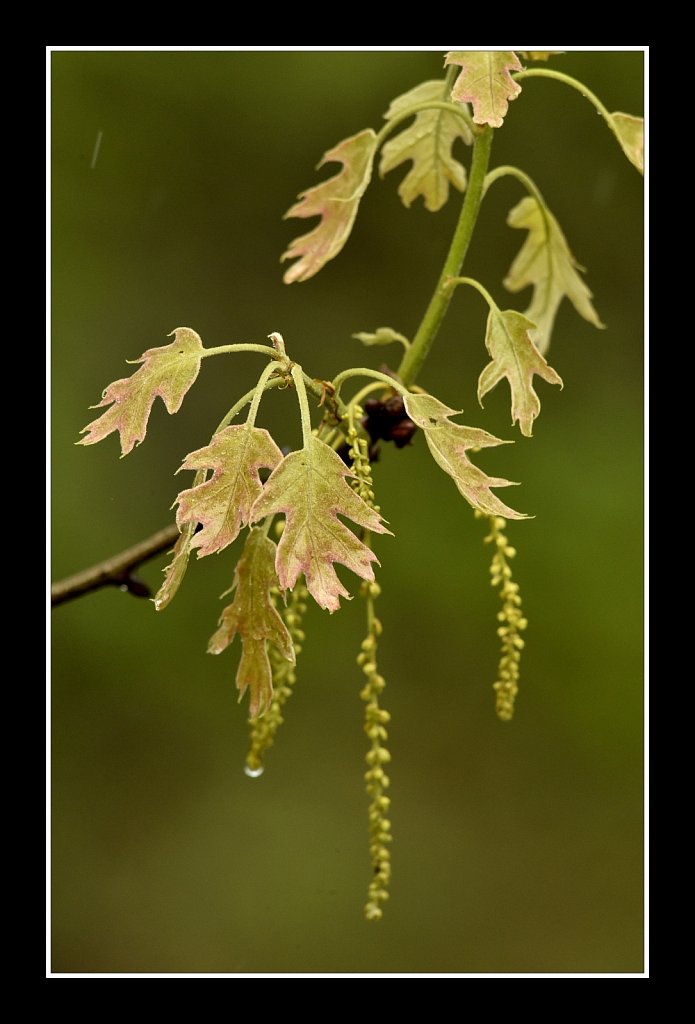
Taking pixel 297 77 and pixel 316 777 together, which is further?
pixel 316 777

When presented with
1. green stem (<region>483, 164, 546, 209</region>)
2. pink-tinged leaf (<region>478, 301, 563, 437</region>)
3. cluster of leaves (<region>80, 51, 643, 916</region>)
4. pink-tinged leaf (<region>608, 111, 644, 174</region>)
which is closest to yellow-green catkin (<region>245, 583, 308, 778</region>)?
cluster of leaves (<region>80, 51, 643, 916</region>)

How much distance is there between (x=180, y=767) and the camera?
2.86m

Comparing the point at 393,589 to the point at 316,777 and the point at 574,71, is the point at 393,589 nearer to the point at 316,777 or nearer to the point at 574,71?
the point at 316,777

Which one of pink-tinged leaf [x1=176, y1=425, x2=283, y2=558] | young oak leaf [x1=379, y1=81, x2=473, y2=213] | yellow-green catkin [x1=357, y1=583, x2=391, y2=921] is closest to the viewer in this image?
pink-tinged leaf [x1=176, y1=425, x2=283, y2=558]

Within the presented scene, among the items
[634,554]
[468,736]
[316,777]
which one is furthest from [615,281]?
[316,777]

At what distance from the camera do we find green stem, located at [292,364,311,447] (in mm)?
913

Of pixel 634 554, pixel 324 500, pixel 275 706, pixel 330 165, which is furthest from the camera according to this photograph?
pixel 634 554

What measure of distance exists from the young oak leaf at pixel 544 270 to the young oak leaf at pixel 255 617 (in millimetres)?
521

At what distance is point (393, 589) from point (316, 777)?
53cm

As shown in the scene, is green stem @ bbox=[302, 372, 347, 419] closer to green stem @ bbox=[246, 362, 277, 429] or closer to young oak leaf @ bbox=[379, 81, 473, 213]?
green stem @ bbox=[246, 362, 277, 429]

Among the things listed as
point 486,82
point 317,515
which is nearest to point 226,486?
point 317,515

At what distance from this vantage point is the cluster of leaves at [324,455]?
91cm

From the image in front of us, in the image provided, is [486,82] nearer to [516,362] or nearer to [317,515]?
[516,362]

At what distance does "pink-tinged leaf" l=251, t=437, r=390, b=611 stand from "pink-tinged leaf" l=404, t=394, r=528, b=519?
0.09m
